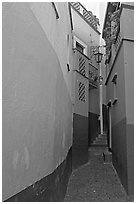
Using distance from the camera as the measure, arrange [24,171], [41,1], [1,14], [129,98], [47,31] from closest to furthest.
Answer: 1. [1,14]
2. [24,171]
3. [41,1]
4. [47,31]
5. [129,98]

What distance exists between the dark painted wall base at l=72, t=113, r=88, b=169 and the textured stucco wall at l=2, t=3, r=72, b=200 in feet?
16.0

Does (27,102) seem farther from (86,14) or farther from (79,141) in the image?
(86,14)

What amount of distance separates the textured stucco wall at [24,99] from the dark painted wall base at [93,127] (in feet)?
23.3

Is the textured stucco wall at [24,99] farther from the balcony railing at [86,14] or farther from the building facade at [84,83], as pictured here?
the balcony railing at [86,14]

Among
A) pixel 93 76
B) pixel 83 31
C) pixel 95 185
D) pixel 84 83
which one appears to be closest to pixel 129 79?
pixel 95 185

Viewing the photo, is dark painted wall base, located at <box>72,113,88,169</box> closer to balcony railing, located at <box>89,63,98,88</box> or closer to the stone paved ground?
the stone paved ground

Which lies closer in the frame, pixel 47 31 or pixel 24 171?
pixel 24 171

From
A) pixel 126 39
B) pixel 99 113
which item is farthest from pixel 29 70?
pixel 99 113

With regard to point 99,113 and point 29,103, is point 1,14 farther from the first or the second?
point 99,113

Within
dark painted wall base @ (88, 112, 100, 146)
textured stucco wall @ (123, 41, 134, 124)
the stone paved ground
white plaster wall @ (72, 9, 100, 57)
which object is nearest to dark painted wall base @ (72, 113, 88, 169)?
the stone paved ground

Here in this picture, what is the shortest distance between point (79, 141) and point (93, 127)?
2.44 m

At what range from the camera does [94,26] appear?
36.8ft

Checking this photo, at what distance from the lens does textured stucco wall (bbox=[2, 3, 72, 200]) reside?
1.53 metres

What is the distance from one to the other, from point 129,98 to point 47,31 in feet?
10.3
